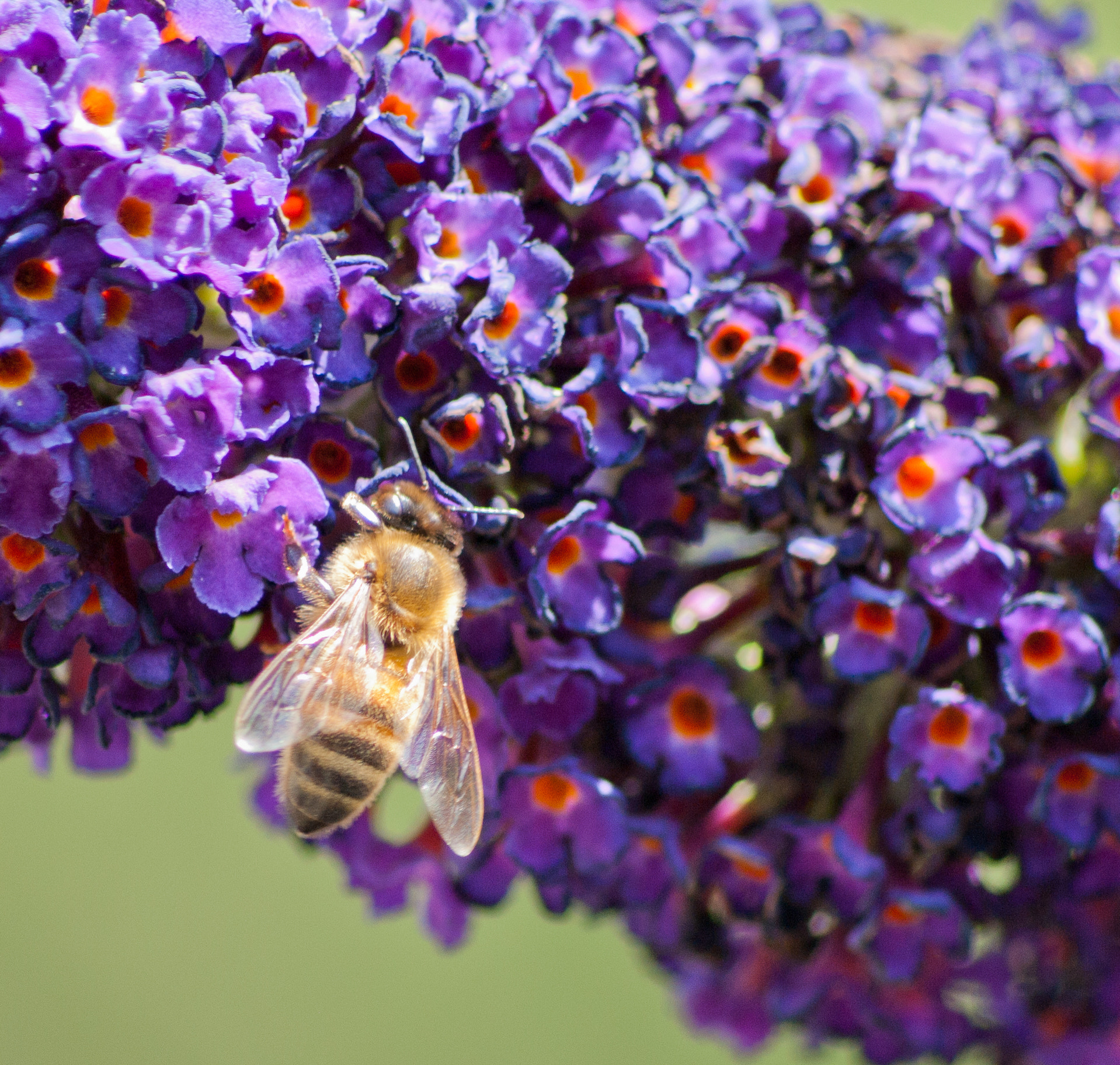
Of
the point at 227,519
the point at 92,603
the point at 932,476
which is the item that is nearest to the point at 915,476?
the point at 932,476

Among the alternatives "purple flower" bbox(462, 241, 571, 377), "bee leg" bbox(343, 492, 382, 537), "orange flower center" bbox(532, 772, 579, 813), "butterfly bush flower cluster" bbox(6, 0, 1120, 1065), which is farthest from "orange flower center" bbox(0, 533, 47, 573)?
"orange flower center" bbox(532, 772, 579, 813)

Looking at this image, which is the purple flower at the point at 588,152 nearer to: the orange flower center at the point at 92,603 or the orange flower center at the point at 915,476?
the orange flower center at the point at 915,476

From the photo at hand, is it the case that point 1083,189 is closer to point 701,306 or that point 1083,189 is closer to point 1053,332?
point 1053,332

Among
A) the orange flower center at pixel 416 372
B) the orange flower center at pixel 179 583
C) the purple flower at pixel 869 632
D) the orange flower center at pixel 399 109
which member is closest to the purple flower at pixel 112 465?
the orange flower center at pixel 179 583

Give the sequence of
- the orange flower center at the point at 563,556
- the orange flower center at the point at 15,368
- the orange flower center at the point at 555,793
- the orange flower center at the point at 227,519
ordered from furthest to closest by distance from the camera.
A: the orange flower center at the point at 555,793
the orange flower center at the point at 563,556
the orange flower center at the point at 227,519
the orange flower center at the point at 15,368

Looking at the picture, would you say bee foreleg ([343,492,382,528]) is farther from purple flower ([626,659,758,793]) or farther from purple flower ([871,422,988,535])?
purple flower ([871,422,988,535])
